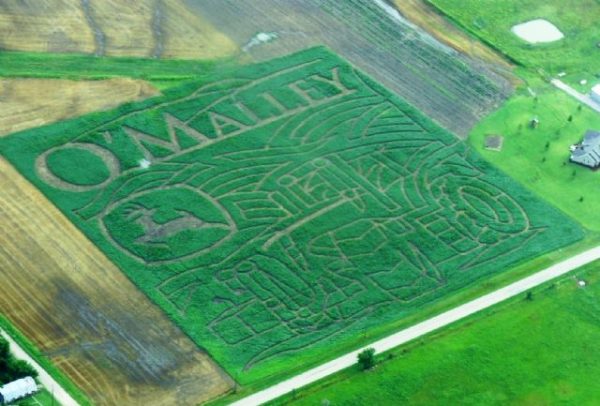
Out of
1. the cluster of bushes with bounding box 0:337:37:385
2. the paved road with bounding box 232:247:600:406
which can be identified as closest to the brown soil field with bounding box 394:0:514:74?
the paved road with bounding box 232:247:600:406

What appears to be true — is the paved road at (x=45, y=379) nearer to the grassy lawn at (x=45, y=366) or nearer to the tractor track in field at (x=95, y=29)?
the grassy lawn at (x=45, y=366)

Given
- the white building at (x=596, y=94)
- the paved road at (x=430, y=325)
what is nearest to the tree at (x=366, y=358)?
the paved road at (x=430, y=325)

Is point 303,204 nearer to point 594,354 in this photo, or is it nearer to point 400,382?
point 400,382

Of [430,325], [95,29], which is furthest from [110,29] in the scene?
[430,325]

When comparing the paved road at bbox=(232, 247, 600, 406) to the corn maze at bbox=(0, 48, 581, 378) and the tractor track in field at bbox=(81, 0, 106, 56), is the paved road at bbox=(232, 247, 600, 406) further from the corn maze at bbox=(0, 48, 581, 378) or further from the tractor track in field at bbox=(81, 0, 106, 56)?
the tractor track in field at bbox=(81, 0, 106, 56)

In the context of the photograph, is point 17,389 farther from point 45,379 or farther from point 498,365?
point 498,365
